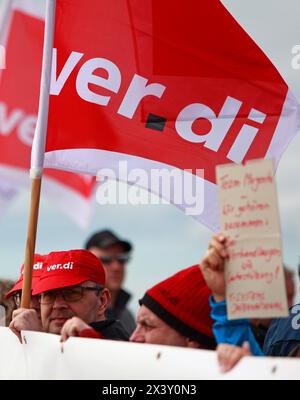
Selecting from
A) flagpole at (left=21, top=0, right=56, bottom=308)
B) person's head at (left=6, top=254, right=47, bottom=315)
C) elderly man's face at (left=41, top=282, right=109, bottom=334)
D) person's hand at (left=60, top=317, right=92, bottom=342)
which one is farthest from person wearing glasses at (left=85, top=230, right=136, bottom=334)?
person's hand at (left=60, top=317, right=92, bottom=342)

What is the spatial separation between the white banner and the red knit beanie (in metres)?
0.43

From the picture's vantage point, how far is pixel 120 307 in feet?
26.9

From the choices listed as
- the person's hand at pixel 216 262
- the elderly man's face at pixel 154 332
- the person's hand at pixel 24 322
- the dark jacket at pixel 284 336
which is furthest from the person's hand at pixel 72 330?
the dark jacket at pixel 284 336

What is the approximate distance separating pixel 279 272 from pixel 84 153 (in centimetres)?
224

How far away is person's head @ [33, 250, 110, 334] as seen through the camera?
4816 millimetres

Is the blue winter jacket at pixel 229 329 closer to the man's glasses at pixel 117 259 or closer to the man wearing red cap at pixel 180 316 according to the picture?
the man wearing red cap at pixel 180 316

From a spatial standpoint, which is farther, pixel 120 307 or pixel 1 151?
pixel 1 151

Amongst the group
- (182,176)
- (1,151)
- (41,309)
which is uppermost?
(1,151)

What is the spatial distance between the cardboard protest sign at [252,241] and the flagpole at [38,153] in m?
1.49

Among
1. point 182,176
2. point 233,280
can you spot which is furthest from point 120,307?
point 233,280

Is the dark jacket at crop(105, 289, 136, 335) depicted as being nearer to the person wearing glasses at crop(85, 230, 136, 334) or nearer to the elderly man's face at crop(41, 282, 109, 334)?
the person wearing glasses at crop(85, 230, 136, 334)

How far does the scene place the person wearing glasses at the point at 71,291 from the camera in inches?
189

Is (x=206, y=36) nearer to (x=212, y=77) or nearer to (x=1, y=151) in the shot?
(x=212, y=77)

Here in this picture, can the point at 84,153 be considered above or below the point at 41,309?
above
